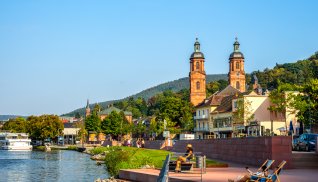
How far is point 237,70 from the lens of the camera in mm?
148375

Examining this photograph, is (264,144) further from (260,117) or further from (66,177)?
(260,117)

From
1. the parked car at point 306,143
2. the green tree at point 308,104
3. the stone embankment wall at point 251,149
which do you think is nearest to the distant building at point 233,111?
the green tree at point 308,104

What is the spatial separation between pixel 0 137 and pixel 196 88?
232 feet

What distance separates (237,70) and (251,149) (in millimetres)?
117687

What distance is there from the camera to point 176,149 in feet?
212

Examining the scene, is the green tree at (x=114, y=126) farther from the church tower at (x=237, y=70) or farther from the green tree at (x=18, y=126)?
the green tree at (x=18, y=126)

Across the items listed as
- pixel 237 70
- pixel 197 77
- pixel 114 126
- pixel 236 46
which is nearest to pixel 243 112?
pixel 197 77

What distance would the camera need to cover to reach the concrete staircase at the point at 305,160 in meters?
28.9

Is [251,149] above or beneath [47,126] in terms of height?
beneath

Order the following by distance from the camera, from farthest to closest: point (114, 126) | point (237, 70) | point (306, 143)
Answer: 1. point (114, 126)
2. point (237, 70)
3. point (306, 143)

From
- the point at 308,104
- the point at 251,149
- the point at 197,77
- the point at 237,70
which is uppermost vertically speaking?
the point at 237,70

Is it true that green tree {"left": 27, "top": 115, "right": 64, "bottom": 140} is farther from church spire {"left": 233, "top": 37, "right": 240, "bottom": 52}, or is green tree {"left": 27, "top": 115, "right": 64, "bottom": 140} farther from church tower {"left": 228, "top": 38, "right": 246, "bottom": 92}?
church spire {"left": 233, "top": 37, "right": 240, "bottom": 52}

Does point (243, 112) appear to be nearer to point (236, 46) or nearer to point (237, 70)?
point (237, 70)

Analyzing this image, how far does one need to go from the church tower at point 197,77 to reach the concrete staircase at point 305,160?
109613 millimetres
